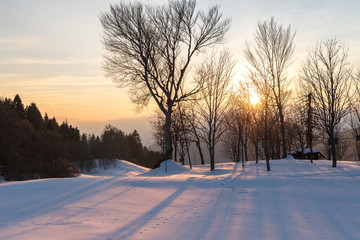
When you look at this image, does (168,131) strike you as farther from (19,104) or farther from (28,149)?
(19,104)

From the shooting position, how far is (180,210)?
727 cm

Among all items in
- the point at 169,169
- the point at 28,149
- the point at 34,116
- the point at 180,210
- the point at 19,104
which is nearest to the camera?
the point at 180,210

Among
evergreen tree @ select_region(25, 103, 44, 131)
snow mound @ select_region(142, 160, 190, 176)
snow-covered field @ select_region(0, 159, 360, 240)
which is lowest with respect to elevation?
snow-covered field @ select_region(0, 159, 360, 240)

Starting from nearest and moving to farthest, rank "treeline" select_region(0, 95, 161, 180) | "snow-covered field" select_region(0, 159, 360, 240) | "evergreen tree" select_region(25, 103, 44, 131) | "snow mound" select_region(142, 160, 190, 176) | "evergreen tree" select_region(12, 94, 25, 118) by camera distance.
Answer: "snow-covered field" select_region(0, 159, 360, 240) < "snow mound" select_region(142, 160, 190, 176) < "treeline" select_region(0, 95, 161, 180) < "evergreen tree" select_region(12, 94, 25, 118) < "evergreen tree" select_region(25, 103, 44, 131)

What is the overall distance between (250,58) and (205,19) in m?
A: 6.53

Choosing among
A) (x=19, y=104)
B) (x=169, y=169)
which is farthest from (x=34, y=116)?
(x=169, y=169)

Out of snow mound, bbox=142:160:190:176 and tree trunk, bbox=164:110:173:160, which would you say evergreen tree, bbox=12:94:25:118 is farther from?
snow mound, bbox=142:160:190:176

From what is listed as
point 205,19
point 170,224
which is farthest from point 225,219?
point 205,19

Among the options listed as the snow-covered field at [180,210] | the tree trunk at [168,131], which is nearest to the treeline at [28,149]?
the tree trunk at [168,131]

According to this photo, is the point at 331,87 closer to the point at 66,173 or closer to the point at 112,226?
the point at 112,226

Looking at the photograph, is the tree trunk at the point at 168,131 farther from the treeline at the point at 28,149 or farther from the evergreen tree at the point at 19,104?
the evergreen tree at the point at 19,104

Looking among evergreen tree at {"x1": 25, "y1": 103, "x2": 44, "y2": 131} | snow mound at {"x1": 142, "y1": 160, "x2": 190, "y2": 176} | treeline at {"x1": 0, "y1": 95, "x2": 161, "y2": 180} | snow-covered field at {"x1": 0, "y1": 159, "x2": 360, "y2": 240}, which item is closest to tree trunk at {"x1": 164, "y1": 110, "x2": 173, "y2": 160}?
snow mound at {"x1": 142, "y1": 160, "x2": 190, "y2": 176}

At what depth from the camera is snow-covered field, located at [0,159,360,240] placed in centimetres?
545

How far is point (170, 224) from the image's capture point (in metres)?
6.04
